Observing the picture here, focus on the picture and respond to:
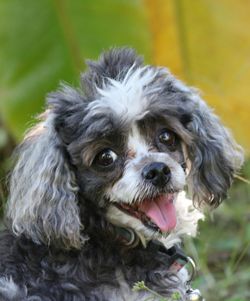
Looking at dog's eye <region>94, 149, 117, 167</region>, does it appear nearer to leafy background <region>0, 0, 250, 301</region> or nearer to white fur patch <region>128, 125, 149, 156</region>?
white fur patch <region>128, 125, 149, 156</region>

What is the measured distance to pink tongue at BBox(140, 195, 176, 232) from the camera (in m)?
5.10

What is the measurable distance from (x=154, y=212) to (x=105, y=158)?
35 cm

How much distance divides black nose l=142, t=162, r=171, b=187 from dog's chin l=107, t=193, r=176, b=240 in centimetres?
12

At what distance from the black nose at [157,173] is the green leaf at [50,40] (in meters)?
2.41

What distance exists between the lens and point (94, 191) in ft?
16.7

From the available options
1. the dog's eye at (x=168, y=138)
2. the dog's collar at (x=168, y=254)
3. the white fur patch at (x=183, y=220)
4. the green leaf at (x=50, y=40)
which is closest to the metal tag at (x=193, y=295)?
the dog's collar at (x=168, y=254)

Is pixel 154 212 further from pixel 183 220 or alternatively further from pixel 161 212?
pixel 183 220

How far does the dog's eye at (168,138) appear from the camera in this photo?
5.18 m

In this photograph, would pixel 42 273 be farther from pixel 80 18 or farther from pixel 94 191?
pixel 80 18

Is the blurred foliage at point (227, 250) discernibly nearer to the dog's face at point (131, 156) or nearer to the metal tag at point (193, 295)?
the metal tag at point (193, 295)

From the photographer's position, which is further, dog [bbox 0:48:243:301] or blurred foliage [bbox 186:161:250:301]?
blurred foliage [bbox 186:161:250:301]

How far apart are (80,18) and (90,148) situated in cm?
259

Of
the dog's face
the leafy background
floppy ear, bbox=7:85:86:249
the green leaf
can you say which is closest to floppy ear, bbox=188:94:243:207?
the dog's face

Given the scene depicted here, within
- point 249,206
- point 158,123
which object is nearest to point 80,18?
point 249,206
